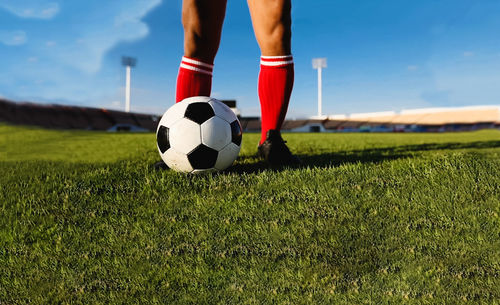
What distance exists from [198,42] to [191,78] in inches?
11.3

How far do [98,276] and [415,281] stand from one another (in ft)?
3.63

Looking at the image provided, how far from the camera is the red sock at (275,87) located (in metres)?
2.74

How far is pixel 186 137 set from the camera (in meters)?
2.33

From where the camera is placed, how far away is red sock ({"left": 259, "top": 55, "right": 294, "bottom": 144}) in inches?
108

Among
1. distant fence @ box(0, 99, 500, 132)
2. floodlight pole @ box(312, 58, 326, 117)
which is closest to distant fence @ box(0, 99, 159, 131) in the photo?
distant fence @ box(0, 99, 500, 132)

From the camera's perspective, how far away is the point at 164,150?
2.42 m

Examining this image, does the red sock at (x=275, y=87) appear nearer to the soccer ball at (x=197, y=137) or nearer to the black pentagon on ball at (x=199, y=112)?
the soccer ball at (x=197, y=137)

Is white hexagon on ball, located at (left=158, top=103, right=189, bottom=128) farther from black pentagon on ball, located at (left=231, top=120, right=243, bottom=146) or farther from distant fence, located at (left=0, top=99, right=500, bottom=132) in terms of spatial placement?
distant fence, located at (left=0, top=99, right=500, bottom=132)

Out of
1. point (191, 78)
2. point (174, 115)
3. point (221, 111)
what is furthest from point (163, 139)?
point (191, 78)

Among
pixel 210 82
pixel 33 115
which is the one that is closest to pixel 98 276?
pixel 210 82

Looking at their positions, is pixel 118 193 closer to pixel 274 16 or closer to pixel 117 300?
pixel 117 300

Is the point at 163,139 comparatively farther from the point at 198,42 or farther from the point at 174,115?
the point at 198,42

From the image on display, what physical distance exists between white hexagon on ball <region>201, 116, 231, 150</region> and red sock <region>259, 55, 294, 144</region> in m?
0.49

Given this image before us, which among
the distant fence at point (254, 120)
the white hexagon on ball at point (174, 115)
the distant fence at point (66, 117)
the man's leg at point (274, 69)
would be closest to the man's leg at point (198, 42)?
the man's leg at point (274, 69)
